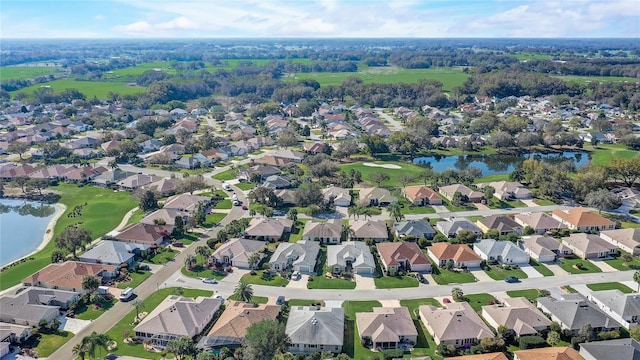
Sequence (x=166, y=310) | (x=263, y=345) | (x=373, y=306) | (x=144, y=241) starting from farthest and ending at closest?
(x=144, y=241), (x=373, y=306), (x=166, y=310), (x=263, y=345)

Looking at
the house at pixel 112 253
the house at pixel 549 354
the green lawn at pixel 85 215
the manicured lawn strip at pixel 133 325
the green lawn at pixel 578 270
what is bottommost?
the green lawn at pixel 85 215

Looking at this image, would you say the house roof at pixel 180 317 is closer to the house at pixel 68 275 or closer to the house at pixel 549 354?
the house at pixel 68 275

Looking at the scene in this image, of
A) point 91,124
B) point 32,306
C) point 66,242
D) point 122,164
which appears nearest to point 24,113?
point 91,124

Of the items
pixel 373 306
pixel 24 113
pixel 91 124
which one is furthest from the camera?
pixel 24 113

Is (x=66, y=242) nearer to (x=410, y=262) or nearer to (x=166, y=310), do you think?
(x=166, y=310)

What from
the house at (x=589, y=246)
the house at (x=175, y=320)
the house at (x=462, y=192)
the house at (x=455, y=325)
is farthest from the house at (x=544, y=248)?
the house at (x=175, y=320)

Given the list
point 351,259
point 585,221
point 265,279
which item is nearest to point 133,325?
point 265,279
